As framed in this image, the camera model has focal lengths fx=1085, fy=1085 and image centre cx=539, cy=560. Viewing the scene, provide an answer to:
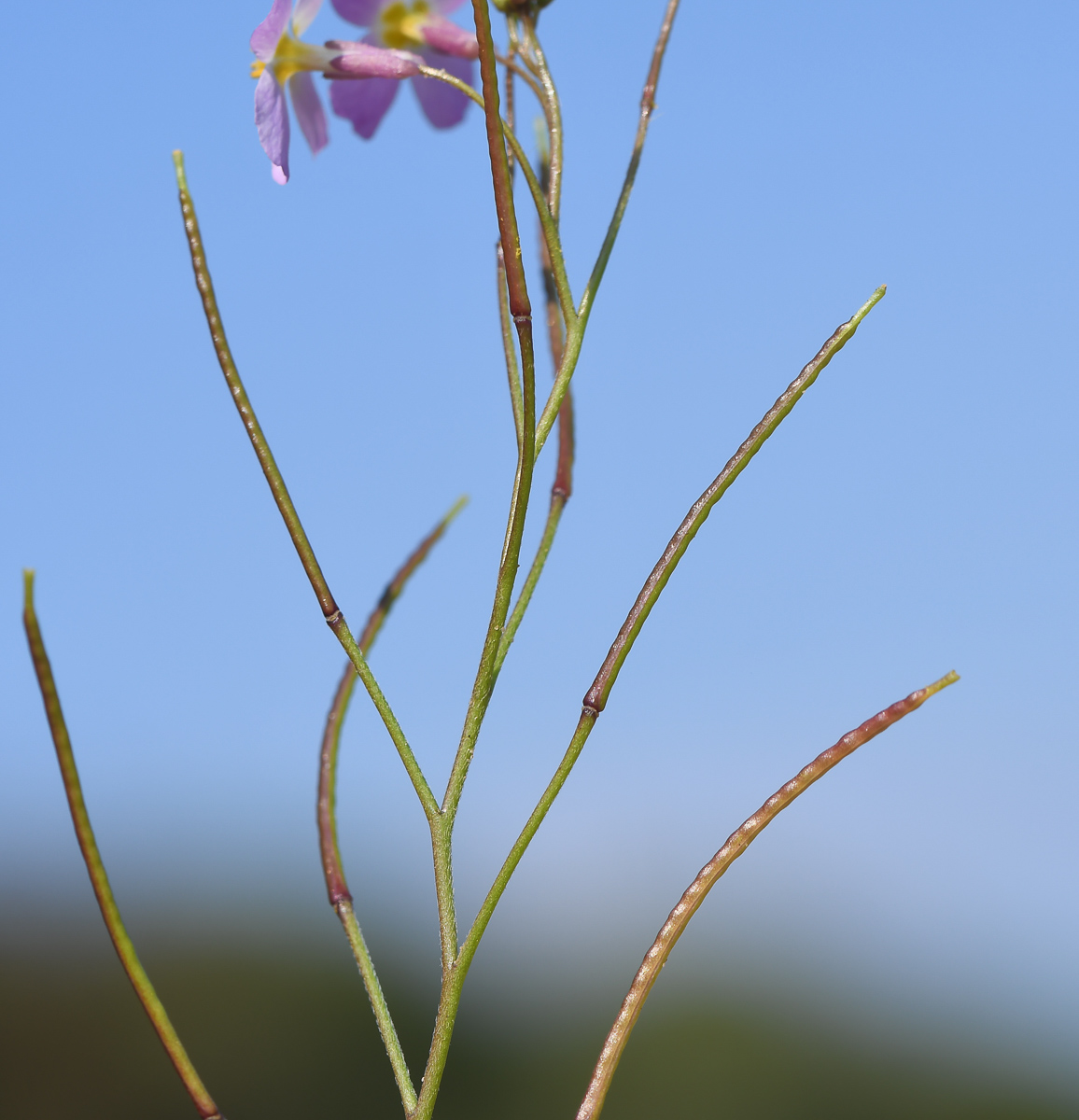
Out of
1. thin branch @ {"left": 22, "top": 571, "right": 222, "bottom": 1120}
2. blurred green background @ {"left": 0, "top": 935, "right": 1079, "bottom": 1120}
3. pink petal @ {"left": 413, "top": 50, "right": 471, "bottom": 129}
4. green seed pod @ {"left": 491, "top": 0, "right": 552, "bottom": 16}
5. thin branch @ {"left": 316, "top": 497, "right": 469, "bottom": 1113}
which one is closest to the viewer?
thin branch @ {"left": 22, "top": 571, "right": 222, "bottom": 1120}

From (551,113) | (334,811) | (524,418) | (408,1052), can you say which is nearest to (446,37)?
(551,113)

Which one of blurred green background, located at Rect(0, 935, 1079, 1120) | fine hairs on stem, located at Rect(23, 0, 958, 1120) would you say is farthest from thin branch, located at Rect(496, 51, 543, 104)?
blurred green background, located at Rect(0, 935, 1079, 1120)

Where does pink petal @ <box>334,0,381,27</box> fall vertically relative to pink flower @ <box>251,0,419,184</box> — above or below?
above

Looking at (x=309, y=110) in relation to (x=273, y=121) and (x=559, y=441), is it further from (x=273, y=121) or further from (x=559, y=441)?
(x=559, y=441)

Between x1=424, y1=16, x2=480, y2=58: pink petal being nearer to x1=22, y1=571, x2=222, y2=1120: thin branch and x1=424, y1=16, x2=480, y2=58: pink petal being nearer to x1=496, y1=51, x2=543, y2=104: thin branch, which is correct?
x1=496, y1=51, x2=543, y2=104: thin branch

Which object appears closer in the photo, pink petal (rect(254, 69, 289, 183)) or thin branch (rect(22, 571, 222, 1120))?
thin branch (rect(22, 571, 222, 1120))

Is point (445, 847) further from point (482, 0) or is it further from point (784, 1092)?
point (784, 1092)

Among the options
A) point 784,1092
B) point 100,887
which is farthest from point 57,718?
point 784,1092

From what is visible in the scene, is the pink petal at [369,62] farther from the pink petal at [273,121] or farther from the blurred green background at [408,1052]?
the blurred green background at [408,1052]
